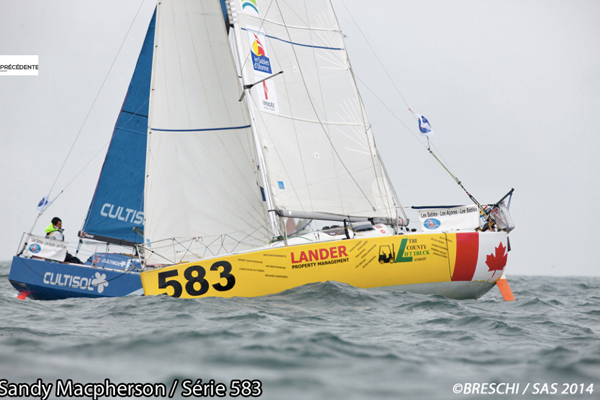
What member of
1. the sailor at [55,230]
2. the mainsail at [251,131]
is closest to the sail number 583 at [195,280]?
the mainsail at [251,131]

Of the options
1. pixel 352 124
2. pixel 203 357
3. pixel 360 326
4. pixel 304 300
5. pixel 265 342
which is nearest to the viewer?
pixel 203 357

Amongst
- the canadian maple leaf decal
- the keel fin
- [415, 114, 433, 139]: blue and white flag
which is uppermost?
[415, 114, 433, 139]: blue and white flag

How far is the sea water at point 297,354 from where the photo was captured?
10.9 ft

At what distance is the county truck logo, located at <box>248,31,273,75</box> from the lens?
1018 cm

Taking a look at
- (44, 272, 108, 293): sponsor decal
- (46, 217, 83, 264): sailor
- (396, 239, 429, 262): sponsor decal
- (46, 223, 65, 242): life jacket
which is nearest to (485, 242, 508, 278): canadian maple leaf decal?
(396, 239, 429, 262): sponsor decal

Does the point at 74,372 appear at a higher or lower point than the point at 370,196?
lower

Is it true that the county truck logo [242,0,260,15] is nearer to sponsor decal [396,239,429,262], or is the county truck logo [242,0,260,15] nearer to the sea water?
sponsor decal [396,239,429,262]

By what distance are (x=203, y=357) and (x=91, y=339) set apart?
1.26 metres

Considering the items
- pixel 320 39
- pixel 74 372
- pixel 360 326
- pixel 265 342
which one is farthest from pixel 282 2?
pixel 74 372

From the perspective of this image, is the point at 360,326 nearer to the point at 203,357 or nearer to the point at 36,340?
the point at 203,357

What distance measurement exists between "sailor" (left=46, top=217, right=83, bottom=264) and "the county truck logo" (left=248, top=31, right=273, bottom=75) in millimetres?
5884

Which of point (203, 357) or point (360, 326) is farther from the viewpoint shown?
point (360, 326)

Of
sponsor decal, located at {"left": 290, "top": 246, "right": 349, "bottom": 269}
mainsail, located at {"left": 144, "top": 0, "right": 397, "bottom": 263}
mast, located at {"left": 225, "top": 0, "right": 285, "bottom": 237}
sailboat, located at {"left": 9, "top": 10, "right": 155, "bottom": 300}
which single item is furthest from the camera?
sailboat, located at {"left": 9, "top": 10, "right": 155, "bottom": 300}

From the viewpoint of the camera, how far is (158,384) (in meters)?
3.29
